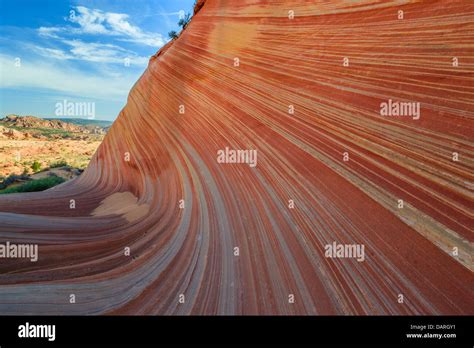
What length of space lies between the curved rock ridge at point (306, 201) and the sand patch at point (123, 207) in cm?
6

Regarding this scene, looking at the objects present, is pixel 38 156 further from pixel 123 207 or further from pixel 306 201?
pixel 306 201

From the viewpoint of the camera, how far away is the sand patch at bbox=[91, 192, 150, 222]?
4.44 metres

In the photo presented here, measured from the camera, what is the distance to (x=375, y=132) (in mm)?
2859

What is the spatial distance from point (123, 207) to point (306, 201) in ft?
11.5

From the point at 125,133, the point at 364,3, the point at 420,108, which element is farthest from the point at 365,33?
the point at 125,133

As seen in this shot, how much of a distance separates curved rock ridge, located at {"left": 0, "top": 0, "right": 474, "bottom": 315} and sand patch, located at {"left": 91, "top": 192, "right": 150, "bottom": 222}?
0.18ft

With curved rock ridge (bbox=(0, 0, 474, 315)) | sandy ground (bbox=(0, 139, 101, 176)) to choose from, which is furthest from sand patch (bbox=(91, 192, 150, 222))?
sandy ground (bbox=(0, 139, 101, 176))

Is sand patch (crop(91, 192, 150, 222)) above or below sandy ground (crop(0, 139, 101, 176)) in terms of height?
below

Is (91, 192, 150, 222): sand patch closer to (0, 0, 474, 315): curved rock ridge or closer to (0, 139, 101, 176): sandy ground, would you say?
(0, 0, 474, 315): curved rock ridge

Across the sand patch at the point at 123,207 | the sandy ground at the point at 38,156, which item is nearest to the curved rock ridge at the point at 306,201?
the sand patch at the point at 123,207

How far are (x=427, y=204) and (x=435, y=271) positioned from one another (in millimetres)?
562

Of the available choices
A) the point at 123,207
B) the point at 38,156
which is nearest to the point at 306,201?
the point at 123,207

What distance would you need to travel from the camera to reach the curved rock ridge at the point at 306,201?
2.20 metres

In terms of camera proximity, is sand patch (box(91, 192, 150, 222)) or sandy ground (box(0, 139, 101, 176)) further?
sandy ground (box(0, 139, 101, 176))
